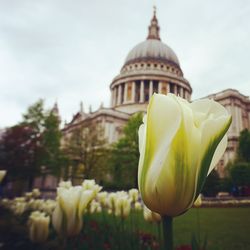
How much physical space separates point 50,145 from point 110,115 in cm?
1658

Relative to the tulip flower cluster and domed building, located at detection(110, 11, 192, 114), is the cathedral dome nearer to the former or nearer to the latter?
domed building, located at detection(110, 11, 192, 114)

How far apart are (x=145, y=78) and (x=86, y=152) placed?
21.3 m

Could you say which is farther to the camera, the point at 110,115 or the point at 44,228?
the point at 110,115

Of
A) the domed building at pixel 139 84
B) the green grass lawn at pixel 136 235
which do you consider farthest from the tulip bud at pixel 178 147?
the domed building at pixel 139 84

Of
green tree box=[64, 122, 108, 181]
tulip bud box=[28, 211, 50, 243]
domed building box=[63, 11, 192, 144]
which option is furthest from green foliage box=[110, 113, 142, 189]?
tulip bud box=[28, 211, 50, 243]

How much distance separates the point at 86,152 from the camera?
20.0 m

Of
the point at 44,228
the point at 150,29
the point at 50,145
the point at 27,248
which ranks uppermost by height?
the point at 150,29

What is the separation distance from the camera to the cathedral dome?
141ft

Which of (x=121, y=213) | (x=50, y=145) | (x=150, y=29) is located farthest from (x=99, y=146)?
(x=150, y=29)

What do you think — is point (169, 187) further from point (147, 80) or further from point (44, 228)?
point (147, 80)

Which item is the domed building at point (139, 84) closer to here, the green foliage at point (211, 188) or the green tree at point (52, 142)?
the green tree at point (52, 142)

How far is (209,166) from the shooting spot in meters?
0.57

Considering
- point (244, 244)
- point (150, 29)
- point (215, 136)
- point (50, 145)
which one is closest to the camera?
point (215, 136)

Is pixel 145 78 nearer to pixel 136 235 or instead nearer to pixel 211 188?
pixel 211 188
